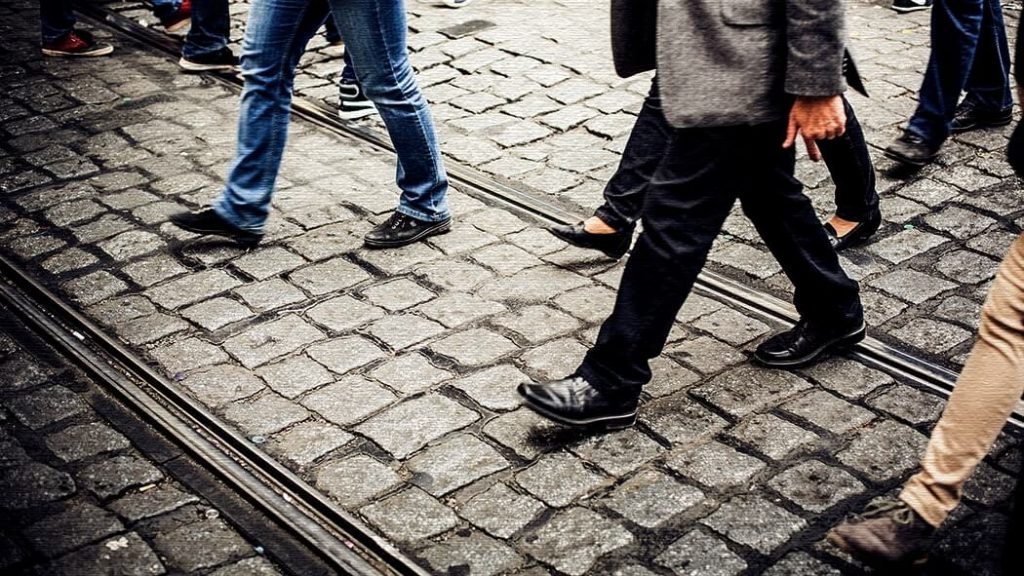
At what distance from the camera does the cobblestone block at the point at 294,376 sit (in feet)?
12.8

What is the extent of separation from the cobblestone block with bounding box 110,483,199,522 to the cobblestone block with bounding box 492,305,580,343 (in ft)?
4.47

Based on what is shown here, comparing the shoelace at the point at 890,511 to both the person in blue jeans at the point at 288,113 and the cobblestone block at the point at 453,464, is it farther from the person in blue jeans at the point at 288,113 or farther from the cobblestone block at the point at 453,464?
the person in blue jeans at the point at 288,113

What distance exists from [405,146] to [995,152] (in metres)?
2.94

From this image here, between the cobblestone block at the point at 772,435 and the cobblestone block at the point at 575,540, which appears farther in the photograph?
the cobblestone block at the point at 772,435

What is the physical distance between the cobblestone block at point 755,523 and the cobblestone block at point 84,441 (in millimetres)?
1820

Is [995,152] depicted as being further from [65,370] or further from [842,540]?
[65,370]

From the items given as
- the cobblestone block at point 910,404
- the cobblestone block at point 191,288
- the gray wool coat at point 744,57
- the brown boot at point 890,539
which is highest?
the gray wool coat at point 744,57

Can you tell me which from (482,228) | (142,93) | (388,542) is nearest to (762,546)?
(388,542)

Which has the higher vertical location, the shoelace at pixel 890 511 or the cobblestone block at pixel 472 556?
the shoelace at pixel 890 511

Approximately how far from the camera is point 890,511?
2.99m

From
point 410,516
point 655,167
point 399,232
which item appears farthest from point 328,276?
point 410,516

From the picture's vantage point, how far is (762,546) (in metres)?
3.15

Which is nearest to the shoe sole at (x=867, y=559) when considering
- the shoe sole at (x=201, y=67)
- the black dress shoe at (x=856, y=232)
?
the black dress shoe at (x=856, y=232)

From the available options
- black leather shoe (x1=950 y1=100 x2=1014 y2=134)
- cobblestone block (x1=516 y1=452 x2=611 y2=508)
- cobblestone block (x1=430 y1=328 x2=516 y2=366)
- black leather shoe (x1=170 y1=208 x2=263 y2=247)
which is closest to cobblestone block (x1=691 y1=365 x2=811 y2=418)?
cobblestone block (x1=516 y1=452 x2=611 y2=508)
